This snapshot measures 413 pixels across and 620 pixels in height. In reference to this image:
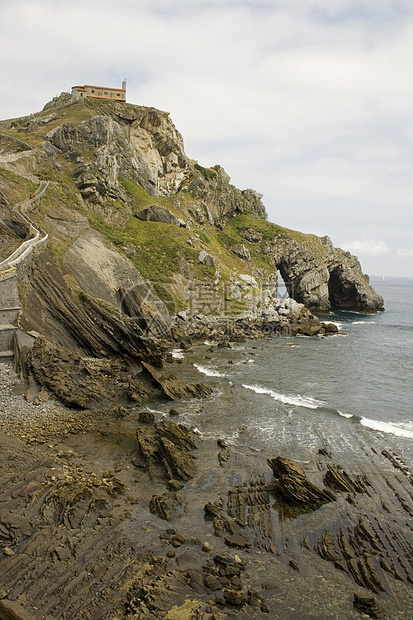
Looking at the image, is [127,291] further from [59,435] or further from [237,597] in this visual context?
[237,597]

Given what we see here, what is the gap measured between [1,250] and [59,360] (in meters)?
17.3

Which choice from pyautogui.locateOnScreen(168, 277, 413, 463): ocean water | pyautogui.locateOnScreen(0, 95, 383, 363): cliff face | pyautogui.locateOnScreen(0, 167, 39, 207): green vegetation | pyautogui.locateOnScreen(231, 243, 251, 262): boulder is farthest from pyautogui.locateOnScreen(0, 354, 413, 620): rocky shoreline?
pyautogui.locateOnScreen(231, 243, 251, 262): boulder

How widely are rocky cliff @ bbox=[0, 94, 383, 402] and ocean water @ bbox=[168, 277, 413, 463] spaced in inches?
302

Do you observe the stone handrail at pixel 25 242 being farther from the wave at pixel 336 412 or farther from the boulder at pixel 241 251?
the boulder at pixel 241 251

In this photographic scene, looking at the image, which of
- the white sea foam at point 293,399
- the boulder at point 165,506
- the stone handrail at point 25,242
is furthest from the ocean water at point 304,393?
the stone handrail at point 25,242

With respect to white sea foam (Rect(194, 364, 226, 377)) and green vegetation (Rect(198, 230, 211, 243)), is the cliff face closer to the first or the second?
green vegetation (Rect(198, 230, 211, 243))

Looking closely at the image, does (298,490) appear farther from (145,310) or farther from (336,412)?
(145,310)

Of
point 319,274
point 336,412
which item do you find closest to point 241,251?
point 319,274

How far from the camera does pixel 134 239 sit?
6562cm

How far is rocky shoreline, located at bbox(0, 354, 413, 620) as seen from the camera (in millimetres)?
12805

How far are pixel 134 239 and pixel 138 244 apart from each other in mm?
1578

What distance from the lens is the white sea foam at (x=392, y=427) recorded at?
26.7 meters

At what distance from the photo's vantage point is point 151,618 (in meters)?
11.9

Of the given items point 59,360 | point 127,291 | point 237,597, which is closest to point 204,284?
point 127,291
